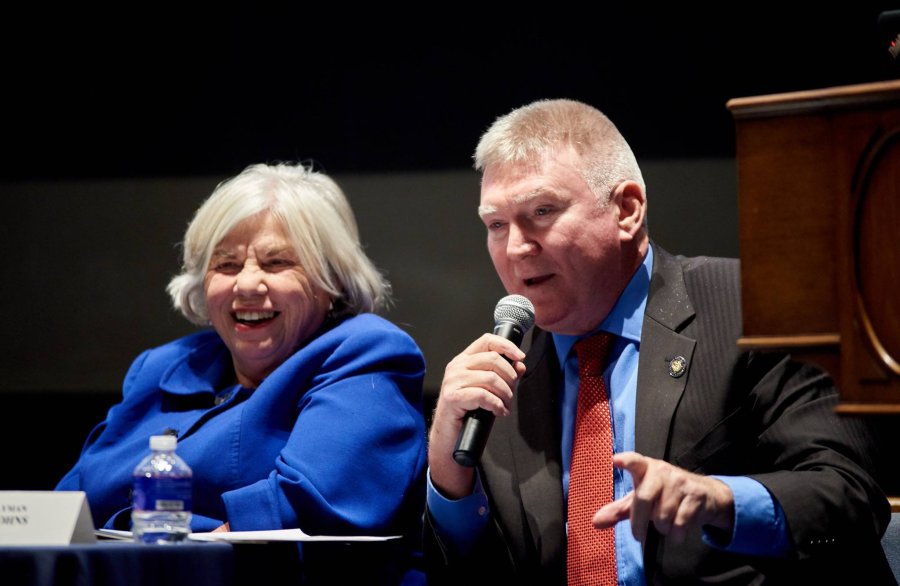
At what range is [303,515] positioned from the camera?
235 cm

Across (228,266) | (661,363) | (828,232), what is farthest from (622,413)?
(228,266)

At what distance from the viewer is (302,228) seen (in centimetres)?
281

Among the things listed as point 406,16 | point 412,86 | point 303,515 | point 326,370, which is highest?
point 406,16

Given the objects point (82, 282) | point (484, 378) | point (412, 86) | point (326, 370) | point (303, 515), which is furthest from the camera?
point (82, 282)

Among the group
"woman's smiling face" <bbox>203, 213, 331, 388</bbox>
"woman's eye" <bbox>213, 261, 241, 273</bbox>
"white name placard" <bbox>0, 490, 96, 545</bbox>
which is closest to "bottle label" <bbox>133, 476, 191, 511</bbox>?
"white name placard" <bbox>0, 490, 96, 545</bbox>

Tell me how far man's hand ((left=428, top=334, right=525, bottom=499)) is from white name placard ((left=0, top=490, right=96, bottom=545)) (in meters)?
0.64

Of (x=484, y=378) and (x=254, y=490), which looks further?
(x=254, y=490)

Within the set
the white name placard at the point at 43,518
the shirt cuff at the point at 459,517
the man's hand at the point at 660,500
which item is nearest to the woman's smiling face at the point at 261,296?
the shirt cuff at the point at 459,517

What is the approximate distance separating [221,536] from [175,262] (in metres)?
1.94

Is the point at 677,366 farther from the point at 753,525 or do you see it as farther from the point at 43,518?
the point at 43,518

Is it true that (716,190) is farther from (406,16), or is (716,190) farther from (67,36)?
(67,36)

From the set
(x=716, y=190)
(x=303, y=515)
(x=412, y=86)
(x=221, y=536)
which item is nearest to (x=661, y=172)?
(x=716, y=190)

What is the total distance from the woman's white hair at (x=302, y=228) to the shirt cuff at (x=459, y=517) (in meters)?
0.88

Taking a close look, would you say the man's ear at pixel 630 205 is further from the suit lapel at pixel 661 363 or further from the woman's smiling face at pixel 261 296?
the woman's smiling face at pixel 261 296
